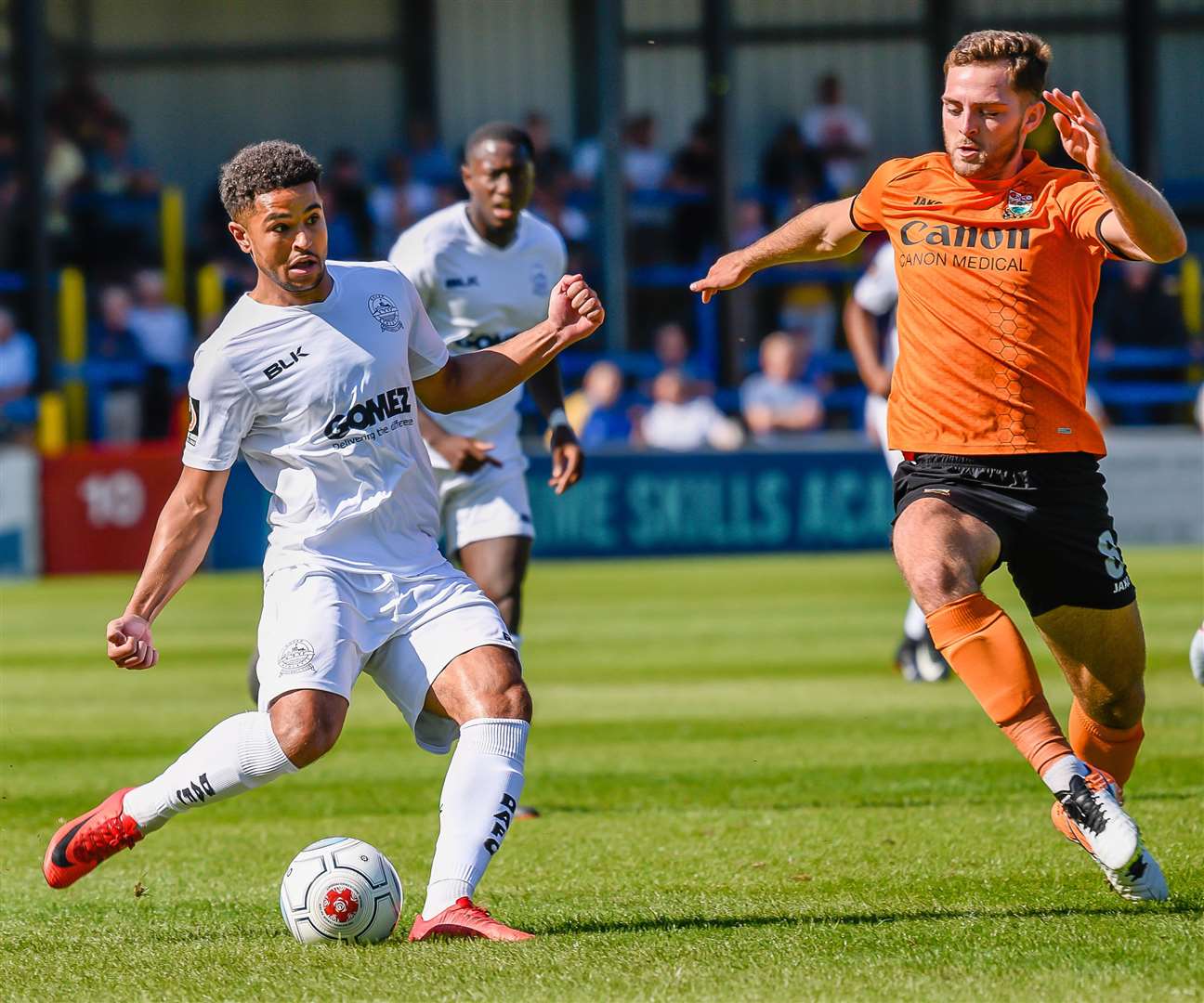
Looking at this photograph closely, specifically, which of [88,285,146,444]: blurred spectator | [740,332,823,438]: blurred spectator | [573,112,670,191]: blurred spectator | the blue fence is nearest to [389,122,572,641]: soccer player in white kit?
the blue fence

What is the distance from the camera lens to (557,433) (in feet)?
26.2

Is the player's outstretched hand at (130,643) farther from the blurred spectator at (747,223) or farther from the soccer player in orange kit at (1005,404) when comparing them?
the blurred spectator at (747,223)

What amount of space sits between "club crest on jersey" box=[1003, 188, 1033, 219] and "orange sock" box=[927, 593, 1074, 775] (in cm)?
112

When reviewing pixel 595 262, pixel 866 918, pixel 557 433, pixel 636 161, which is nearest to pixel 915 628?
pixel 557 433

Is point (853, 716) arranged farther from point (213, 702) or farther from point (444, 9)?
point (444, 9)

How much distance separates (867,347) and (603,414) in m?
9.93

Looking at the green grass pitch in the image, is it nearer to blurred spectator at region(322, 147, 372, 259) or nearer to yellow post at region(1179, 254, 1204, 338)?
blurred spectator at region(322, 147, 372, 259)

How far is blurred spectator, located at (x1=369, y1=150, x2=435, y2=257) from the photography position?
23.2 m

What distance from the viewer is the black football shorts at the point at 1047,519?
5586 mm

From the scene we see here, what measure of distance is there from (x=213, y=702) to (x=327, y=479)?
5539 mm

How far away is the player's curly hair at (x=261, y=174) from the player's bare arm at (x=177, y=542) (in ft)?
2.53

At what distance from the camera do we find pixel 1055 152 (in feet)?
78.5

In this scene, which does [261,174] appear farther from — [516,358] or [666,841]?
[666,841]

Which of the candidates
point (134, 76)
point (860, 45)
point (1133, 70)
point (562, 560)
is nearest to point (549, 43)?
point (860, 45)
